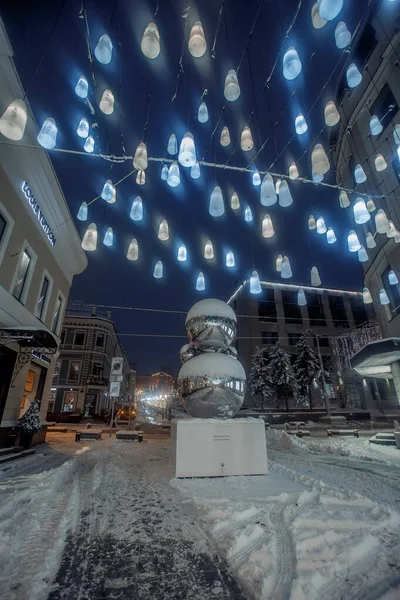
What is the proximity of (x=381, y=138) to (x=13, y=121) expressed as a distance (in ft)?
69.5

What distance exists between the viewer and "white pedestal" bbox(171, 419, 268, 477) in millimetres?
5629

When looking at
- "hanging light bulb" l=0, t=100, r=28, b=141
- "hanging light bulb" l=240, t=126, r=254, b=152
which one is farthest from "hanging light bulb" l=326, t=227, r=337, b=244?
"hanging light bulb" l=0, t=100, r=28, b=141

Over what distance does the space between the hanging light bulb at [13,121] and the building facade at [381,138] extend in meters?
15.1

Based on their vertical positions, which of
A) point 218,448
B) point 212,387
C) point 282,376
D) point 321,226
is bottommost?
point 218,448

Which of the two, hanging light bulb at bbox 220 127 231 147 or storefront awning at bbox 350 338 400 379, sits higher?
hanging light bulb at bbox 220 127 231 147

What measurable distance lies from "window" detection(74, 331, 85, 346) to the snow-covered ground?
35.8 meters

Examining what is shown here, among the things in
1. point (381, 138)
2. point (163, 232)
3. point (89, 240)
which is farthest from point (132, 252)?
point (381, 138)

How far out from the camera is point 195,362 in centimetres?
636

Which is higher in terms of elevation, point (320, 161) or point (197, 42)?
point (197, 42)

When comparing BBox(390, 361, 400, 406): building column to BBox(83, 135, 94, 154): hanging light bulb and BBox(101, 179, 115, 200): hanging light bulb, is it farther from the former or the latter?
BBox(83, 135, 94, 154): hanging light bulb

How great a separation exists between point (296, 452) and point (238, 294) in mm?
38752

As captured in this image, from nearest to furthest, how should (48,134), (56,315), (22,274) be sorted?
(48,134)
(22,274)
(56,315)

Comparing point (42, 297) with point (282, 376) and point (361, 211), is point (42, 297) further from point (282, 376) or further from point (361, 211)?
point (282, 376)

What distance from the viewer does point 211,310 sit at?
6902 millimetres
